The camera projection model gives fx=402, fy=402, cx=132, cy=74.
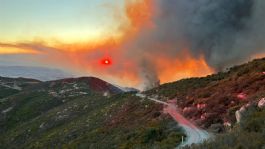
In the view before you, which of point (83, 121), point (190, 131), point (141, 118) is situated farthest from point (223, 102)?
point (83, 121)

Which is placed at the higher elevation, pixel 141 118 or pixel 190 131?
pixel 141 118

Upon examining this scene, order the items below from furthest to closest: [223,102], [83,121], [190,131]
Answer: [83,121] → [223,102] → [190,131]

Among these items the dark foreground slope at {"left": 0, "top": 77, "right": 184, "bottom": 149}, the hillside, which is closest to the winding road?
the hillside

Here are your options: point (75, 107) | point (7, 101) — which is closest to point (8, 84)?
point (7, 101)

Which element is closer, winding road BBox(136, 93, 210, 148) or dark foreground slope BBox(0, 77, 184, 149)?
winding road BBox(136, 93, 210, 148)

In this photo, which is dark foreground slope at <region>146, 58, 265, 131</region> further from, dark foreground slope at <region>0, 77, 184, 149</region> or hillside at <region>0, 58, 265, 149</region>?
dark foreground slope at <region>0, 77, 184, 149</region>

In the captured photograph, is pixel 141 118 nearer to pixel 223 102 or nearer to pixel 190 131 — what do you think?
pixel 223 102

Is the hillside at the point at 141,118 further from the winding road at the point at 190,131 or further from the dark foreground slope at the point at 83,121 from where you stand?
the winding road at the point at 190,131

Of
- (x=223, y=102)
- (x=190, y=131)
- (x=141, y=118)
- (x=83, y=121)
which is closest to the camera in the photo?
(x=190, y=131)
